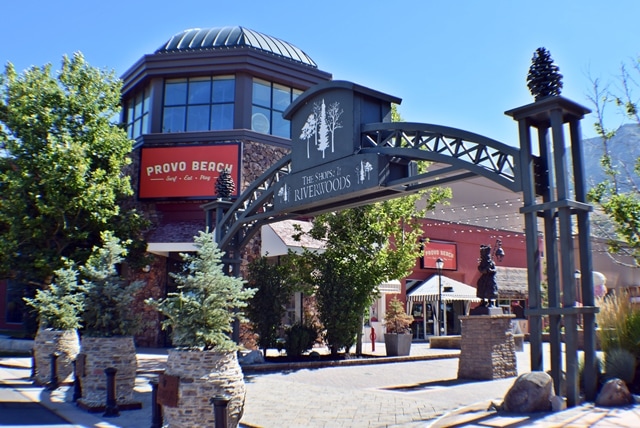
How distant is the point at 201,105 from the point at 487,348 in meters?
15.4

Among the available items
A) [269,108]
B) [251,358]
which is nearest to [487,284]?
[251,358]

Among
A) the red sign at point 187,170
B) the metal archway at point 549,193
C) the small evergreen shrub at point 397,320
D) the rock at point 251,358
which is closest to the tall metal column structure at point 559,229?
the metal archway at point 549,193

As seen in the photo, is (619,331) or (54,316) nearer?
(619,331)

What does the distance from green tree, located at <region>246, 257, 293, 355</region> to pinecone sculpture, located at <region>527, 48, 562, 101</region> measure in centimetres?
1069

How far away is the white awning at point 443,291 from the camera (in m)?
28.3

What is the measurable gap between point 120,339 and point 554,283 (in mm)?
7846

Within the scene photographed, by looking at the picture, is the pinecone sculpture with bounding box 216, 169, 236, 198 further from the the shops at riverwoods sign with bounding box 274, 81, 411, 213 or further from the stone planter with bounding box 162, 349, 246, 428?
the stone planter with bounding box 162, 349, 246, 428

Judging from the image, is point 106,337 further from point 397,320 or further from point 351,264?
point 397,320

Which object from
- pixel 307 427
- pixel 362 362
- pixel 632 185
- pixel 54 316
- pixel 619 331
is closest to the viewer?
pixel 307 427

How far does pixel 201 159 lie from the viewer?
2306cm

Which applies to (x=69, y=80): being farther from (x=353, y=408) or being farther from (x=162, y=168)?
(x=353, y=408)

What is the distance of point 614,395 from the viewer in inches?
337

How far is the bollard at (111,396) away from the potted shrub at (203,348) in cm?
213

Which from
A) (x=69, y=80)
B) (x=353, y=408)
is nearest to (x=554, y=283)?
(x=353, y=408)
